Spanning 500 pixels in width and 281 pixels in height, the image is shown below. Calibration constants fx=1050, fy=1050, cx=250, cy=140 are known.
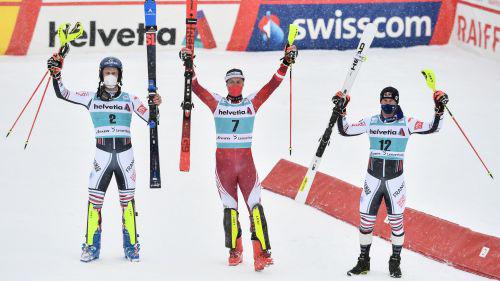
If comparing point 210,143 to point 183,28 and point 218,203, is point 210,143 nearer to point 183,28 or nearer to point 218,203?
point 218,203

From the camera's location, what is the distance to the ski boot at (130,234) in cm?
1164

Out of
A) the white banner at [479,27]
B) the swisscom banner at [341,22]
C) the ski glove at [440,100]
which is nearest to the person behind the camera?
the ski glove at [440,100]

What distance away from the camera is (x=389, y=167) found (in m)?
11.5

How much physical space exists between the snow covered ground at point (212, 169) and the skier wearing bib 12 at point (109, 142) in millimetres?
281

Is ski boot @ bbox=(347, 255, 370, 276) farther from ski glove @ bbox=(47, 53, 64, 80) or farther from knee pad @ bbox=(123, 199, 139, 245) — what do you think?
ski glove @ bbox=(47, 53, 64, 80)

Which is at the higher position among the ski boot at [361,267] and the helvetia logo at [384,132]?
the helvetia logo at [384,132]

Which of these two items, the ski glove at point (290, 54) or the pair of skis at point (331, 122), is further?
the pair of skis at point (331, 122)

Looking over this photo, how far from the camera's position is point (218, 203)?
46.1 feet

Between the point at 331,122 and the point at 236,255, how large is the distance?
109 inches

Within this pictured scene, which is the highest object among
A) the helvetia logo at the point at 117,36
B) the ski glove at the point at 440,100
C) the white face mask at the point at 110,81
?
the helvetia logo at the point at 117,36

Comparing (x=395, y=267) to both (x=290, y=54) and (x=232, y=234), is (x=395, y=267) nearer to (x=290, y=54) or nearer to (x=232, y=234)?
(x=232, y=234)

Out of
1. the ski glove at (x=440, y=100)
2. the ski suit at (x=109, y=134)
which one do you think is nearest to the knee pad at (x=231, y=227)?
the ski suit at (x=109, y=134)

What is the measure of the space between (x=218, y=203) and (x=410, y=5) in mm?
9719

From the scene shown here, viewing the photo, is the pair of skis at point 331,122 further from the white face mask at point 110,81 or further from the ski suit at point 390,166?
the white face mask at point 110,81
